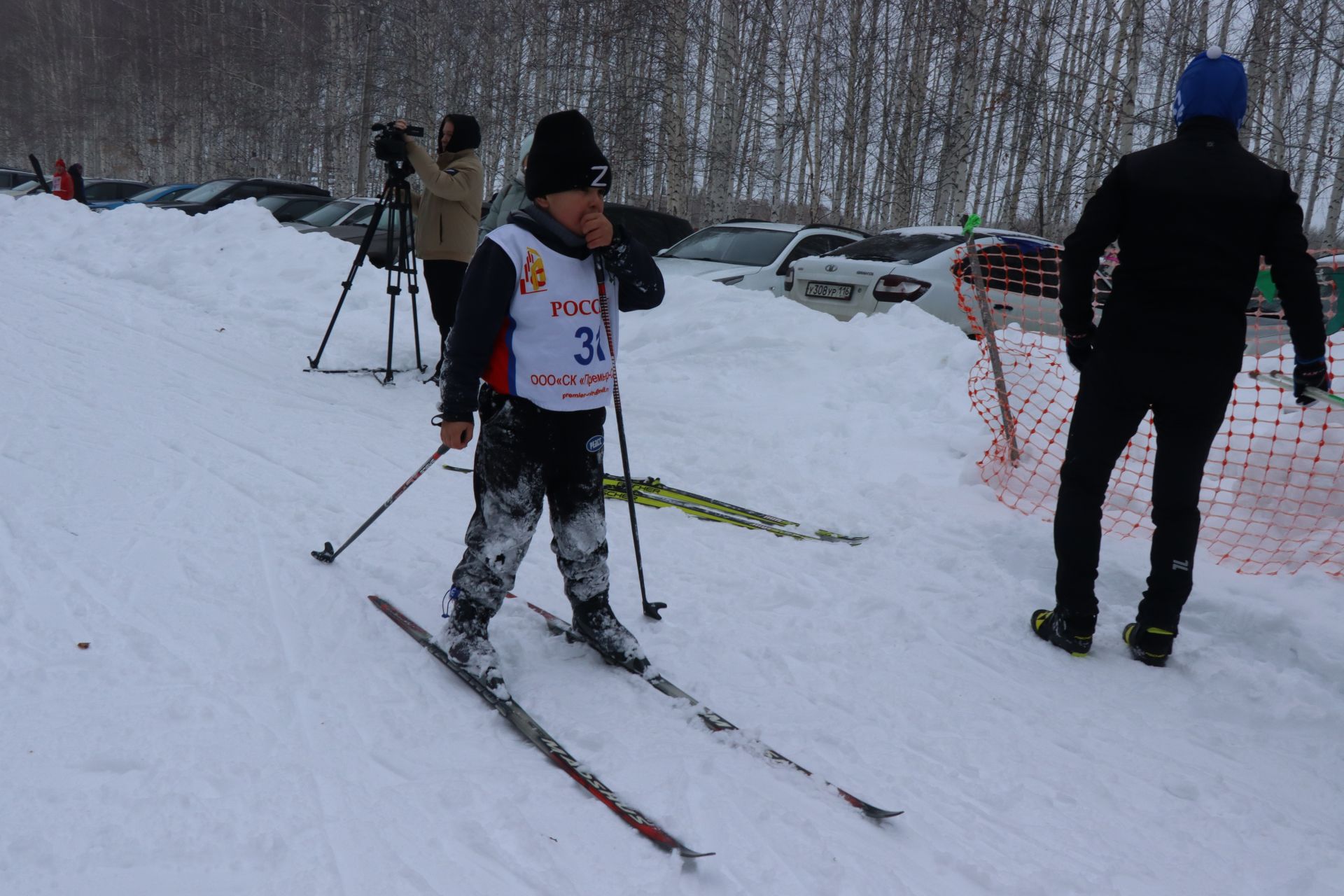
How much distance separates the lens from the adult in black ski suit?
3.10 meters

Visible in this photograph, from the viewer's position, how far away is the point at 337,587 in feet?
11.7

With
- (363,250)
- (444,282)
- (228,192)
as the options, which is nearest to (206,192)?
(228,192)

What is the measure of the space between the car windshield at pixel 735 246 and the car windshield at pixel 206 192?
33.0 feet

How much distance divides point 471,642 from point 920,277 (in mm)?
6551

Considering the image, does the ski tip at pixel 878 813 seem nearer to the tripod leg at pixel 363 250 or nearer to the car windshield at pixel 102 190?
the tripod leg at pixel 363 250

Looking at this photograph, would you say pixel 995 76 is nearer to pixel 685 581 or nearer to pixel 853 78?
pixel 853 78

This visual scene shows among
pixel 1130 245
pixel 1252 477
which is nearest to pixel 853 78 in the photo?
pixel 1252 477

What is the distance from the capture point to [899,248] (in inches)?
361

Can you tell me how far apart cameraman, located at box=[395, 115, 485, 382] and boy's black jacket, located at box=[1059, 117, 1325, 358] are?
13.9 feet

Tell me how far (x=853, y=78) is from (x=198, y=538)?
17985 mm

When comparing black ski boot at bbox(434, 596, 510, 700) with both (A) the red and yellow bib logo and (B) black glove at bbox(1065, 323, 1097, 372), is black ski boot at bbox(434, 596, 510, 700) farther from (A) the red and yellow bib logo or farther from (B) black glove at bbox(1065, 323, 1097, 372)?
(B) black glove at bbox(1065, 323, 1097, 372)

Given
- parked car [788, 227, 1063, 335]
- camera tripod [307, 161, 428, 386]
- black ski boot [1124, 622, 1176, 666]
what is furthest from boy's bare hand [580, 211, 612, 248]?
parked car [788, 227, 1063, 335]

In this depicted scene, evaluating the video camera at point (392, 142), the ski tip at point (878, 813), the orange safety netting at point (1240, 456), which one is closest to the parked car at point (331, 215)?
the video camera at point (392, 142)

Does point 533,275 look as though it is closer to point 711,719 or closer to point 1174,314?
point 711,719
